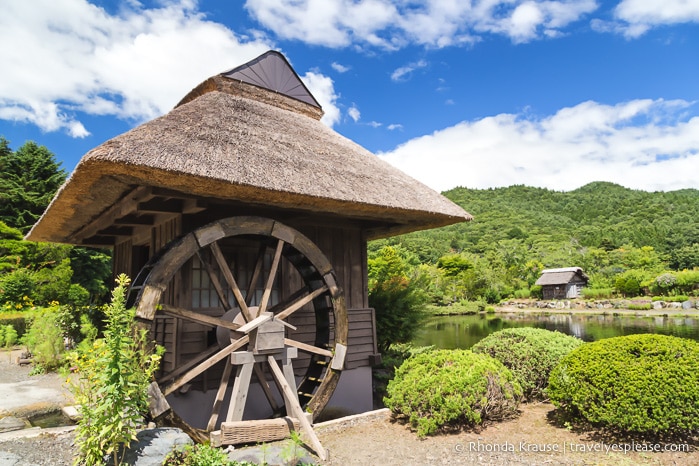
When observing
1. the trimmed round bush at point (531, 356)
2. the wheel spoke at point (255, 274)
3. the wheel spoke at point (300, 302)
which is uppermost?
the wheel spoke at point (255, 274)

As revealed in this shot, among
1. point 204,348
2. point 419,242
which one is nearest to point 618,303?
point 419,242

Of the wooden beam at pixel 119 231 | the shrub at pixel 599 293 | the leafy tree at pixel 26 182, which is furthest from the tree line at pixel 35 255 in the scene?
the shrub at pixel 599 293

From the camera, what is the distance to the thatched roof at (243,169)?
3.87 meters

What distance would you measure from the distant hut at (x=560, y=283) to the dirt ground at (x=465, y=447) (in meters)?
33.3

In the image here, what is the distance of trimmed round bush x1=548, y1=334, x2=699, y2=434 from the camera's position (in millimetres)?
3926

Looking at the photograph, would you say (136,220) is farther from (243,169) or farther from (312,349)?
(312,349)

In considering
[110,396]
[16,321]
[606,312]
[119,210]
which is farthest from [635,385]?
[606,312]

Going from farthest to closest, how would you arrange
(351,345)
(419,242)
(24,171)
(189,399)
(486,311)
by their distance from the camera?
(419,242) < (486,311) < (24,171) < (351,345) < (189,399)

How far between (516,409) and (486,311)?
26.4m

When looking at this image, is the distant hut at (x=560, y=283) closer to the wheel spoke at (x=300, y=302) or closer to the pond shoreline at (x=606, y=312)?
the pond shoreline at (x=606, y=312)

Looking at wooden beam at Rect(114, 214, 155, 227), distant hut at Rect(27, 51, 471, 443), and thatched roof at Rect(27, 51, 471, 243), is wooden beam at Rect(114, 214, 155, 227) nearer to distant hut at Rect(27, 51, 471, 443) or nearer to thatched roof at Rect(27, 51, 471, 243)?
distant hut at Rect(27, 51, 471, 443)

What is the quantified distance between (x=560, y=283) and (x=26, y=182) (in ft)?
112

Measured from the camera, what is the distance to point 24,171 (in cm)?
1928

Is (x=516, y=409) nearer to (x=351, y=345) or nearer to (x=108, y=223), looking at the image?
(x=351, y=345)
